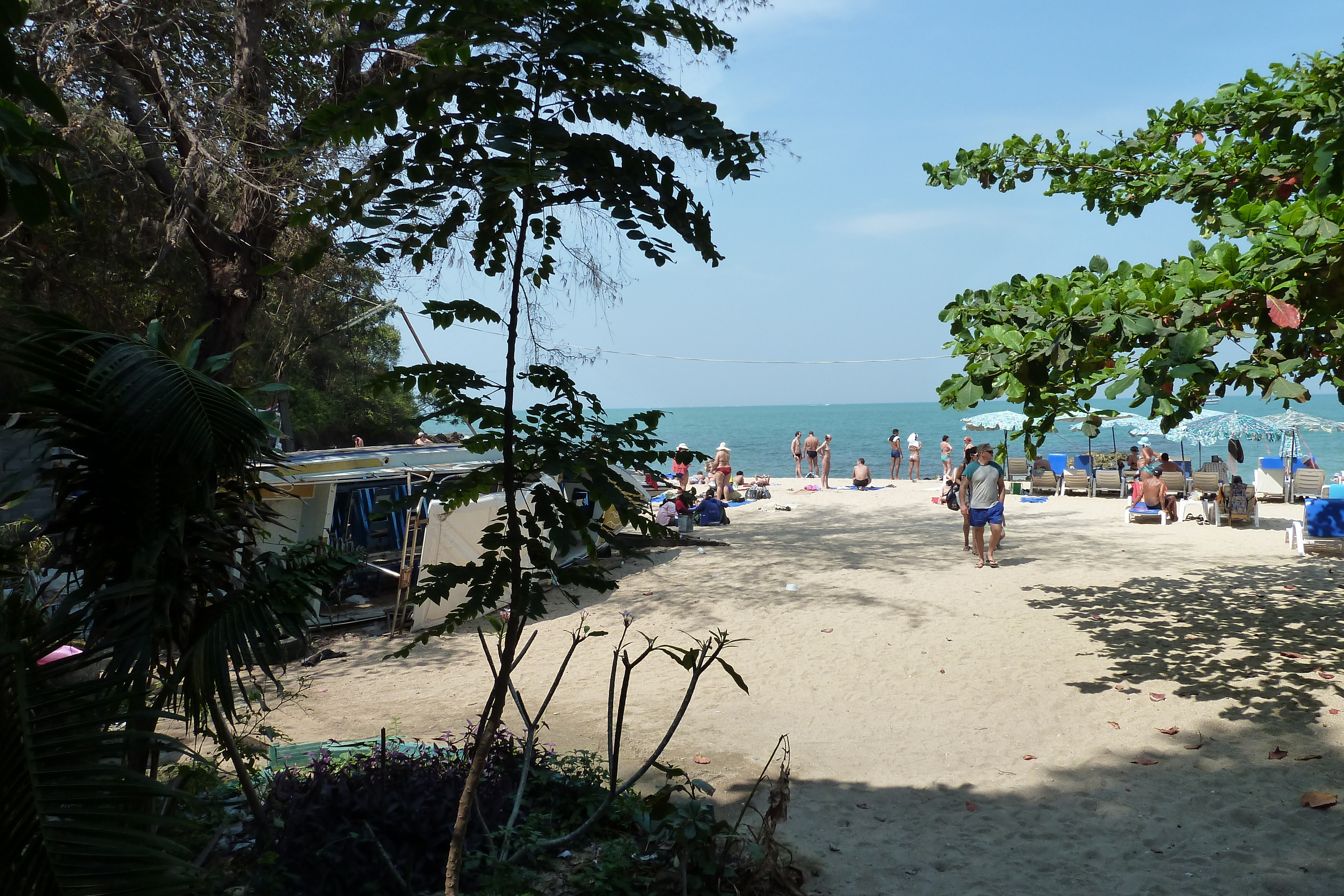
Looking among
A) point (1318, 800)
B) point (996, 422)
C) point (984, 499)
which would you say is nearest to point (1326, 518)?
point (984, 499)

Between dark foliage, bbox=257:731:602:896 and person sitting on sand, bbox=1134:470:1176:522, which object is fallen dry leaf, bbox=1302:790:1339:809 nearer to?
dark foliage, bbox=257:731:602:896

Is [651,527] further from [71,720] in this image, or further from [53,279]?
[53,279]

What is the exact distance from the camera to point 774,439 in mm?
102562

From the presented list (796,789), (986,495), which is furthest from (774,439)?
(796,789)

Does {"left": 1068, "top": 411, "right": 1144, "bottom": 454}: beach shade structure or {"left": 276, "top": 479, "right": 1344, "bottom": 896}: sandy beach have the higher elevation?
{"left": 1068, "top": 411, "right": 1144, "bottom": 454}: beach shade structure

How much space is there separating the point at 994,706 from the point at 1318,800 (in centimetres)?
214

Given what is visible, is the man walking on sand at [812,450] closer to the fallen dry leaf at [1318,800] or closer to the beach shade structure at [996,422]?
the beach shade structure at [996,422]

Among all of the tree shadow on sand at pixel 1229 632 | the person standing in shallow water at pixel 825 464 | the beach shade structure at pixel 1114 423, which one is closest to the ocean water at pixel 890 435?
the beach shade structure at pixel 1114 423

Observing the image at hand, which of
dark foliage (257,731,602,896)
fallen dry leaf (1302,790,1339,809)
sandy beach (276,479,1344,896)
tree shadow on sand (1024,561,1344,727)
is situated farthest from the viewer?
tree shadow on sand (1024,561,1344,727)

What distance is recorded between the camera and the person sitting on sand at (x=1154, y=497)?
15.0 meters

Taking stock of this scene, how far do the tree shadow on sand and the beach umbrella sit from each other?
9643 millimetres

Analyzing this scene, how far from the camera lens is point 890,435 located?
64.4 meters

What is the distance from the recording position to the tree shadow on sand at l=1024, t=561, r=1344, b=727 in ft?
20.8

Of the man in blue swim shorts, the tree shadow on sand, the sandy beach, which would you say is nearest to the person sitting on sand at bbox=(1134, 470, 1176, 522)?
the sandy beach
